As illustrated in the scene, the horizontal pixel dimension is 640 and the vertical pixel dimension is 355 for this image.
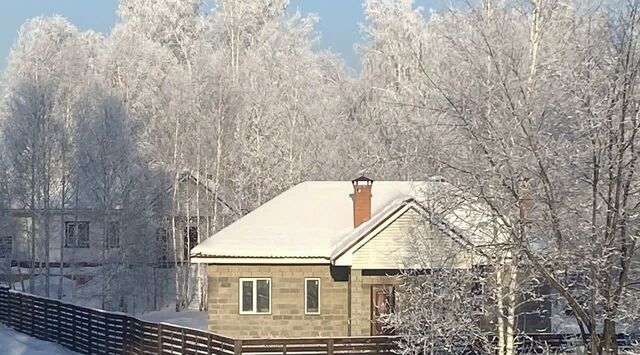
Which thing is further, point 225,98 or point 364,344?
point 225,98

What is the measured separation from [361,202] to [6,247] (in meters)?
26.1

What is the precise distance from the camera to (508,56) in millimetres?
10945

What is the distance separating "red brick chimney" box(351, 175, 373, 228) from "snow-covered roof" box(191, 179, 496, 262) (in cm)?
22

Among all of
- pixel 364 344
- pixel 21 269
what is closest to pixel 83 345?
pixel 364 344

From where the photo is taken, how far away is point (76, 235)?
43.5 metres

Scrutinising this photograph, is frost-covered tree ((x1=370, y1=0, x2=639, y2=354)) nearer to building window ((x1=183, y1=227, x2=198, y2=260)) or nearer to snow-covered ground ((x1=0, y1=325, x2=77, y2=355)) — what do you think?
snow-covered ground ((x1=0, y1=325, x2=77, y2=355))

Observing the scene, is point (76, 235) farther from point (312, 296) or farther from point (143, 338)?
point (143, 338)

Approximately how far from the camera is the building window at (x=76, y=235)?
4388cm

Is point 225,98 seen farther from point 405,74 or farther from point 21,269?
point 21,269

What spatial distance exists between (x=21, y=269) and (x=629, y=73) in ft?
130

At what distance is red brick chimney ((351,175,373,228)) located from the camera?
23906 millimetres

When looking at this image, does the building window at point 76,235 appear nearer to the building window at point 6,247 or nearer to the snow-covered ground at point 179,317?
the building window at point 6,247

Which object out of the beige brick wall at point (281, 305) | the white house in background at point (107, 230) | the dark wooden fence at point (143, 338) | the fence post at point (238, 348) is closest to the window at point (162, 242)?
the white house in background at point (107, 230)

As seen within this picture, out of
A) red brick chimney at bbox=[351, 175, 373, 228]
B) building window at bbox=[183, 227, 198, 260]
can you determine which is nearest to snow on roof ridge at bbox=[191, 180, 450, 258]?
red brick chimney at bbox=[351, 175, 373, 228]
